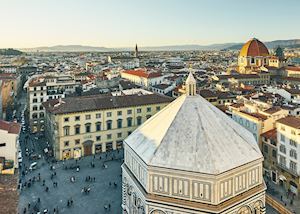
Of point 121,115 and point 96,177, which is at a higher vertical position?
point 121,115

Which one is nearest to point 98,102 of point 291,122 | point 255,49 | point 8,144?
point 8,144

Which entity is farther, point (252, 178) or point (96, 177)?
point (96, 177)

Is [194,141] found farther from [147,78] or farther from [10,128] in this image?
[147,78]

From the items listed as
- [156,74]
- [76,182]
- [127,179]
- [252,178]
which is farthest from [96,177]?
[156,74]

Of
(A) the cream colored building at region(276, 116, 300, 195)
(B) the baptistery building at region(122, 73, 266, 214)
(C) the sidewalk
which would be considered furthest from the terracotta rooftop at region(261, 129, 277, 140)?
(B) the baptistery building at region(122, 73, 266, 214)

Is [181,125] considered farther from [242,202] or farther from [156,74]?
[156,74]

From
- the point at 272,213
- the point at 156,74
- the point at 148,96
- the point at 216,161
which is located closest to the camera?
the point at 216,161
